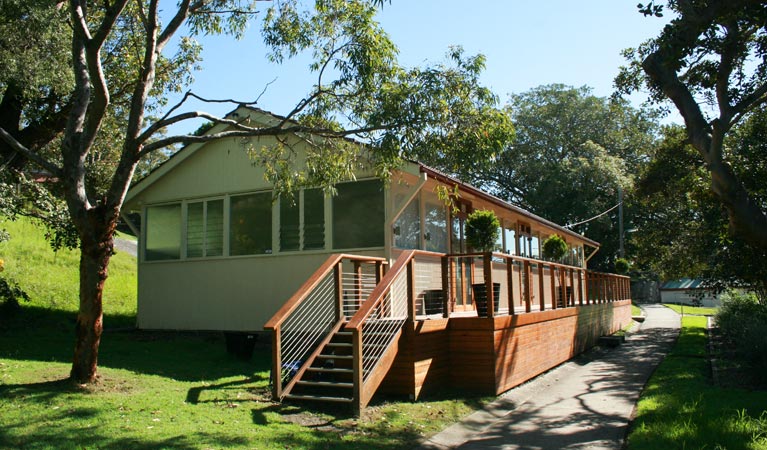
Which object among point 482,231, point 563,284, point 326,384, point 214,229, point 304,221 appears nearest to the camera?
point 326,384

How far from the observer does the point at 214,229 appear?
572 inches

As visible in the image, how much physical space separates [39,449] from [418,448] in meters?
3.72

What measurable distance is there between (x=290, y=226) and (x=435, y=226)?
3218 mm

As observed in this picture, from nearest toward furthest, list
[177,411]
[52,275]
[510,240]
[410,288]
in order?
[177,411] → [410,288] → [510,240] → [52,275]

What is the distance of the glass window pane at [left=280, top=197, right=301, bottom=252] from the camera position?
519 inches

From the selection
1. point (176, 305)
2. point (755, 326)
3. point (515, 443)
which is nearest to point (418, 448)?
point (515, 443)

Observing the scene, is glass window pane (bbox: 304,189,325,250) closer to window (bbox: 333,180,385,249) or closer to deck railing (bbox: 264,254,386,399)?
window (bbox: 333,180,385,249)

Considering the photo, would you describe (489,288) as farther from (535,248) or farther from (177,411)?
(535,248)

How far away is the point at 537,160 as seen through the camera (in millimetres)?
47062

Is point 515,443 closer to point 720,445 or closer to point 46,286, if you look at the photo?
point 720,445

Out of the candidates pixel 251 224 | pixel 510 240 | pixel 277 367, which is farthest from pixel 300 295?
pixel 510 240

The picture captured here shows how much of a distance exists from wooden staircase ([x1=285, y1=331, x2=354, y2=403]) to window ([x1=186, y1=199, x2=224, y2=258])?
5988mm

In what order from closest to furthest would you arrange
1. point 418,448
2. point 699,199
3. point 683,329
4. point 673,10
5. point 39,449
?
1. point 39,449
2. point 418,448
3. point 673,10
4. point 699,199
5. point 683,329

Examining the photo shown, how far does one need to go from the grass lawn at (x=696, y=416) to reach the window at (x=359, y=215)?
18.3ft
